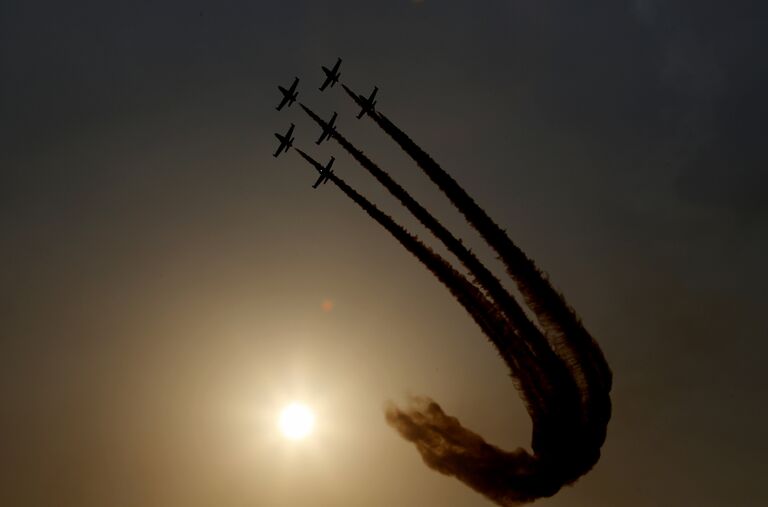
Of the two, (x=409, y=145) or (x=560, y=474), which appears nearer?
(x=409, y=145)

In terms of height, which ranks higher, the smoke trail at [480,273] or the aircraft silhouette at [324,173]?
the aircraft silhouette at [324,173]

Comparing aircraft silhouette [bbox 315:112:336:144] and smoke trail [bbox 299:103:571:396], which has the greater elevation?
aircraft silhouette [bbox 315:112:336:144]

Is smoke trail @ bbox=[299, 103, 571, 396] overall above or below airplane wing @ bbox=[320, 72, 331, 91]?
below

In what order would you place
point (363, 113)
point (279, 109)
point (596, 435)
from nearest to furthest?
1. point (596, 435)
2. point (363, 113)
3. point (279, 109)

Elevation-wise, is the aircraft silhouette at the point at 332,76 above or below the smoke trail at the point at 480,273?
above

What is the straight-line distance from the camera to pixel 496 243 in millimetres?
57438

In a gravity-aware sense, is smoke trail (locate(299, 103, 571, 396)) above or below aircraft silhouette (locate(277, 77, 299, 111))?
below

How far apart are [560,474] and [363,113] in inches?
1623

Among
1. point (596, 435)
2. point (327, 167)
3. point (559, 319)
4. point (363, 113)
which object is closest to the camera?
point (559, 319)

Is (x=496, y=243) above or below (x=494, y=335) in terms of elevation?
above

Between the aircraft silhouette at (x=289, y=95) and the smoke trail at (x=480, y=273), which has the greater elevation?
the aircraft silhouette at (x=289, y=95)

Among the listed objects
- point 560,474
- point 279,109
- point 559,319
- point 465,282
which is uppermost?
point 279,109

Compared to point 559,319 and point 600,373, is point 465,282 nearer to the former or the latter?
point 559,319

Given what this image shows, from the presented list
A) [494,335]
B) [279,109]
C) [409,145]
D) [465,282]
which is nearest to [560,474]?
[494,335]
